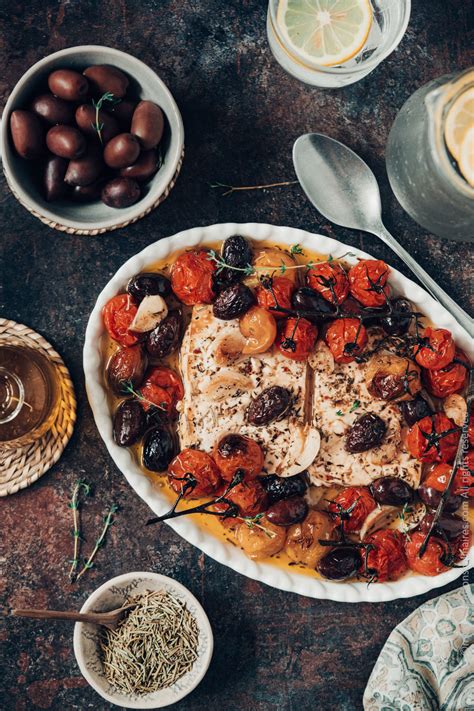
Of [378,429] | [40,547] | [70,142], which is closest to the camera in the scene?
[70,142]

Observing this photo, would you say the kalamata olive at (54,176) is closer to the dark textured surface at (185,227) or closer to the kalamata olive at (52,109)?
the kalamata olive at (52,109)

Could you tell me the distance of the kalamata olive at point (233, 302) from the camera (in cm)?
266

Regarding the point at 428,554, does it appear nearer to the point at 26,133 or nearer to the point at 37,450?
the point at 37,450

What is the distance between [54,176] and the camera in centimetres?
263

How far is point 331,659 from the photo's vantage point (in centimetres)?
299

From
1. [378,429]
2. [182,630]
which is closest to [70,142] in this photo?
[378,429]

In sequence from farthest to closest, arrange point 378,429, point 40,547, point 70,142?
point 40,547 < point 378,429 < point 70,142

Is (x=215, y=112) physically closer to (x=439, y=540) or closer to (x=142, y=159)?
(x=142, y=159)

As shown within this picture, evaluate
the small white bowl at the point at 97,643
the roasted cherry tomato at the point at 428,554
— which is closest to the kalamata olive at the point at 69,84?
the small white bowl at the point at 97,643

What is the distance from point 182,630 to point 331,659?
26.5 inches

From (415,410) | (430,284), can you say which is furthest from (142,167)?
(415,410)

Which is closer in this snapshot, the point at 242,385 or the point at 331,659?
the point at 242,385

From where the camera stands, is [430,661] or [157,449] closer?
[157,449]

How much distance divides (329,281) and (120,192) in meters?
0.86
